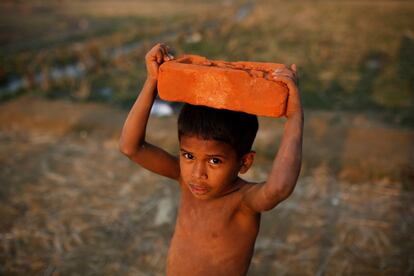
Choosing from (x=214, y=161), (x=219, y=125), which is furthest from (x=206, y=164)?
(x=219, y=125)

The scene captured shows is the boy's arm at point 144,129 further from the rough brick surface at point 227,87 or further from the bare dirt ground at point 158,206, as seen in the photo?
the bare dirt ground at point 158,206

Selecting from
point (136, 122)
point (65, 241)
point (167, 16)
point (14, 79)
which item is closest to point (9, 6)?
point (167, 16)

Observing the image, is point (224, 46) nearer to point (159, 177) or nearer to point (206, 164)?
point (159, 177)

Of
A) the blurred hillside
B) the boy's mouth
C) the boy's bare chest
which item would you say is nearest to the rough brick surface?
the boy's mouth

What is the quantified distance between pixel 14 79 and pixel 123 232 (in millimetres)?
7232

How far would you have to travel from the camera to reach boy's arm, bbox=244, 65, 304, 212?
162 cm

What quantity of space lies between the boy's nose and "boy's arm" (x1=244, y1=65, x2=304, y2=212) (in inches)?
11.2

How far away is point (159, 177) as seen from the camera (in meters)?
4.68

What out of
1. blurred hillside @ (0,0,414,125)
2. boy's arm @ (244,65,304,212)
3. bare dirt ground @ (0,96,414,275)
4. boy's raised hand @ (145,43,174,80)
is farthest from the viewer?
blurred hillside @ (0,0,414,125)

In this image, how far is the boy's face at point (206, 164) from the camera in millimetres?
1866

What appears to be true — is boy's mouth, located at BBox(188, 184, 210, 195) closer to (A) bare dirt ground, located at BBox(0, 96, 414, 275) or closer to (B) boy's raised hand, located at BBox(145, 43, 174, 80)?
(B) boy's raised hand, located at BBox(145, 43, 174, 80)

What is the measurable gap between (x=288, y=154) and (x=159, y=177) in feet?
10.4

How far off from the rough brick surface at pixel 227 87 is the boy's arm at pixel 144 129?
0.30 ft

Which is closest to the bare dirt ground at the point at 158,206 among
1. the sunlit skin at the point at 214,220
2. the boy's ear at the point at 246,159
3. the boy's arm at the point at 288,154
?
the sunlit skin at the point at 214,220
